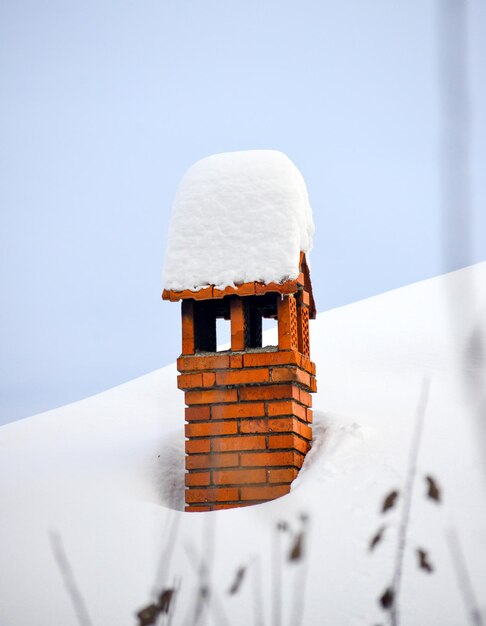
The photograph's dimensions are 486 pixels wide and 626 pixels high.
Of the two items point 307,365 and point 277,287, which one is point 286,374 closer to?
point 307,365

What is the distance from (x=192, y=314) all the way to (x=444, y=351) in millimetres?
2836

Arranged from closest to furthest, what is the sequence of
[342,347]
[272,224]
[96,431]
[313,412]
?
[272,224] → [313,412] → [96,431] → [342,347]

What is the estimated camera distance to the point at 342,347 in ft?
27.7

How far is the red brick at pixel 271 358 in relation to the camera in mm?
5148

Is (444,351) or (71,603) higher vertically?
(444,351)

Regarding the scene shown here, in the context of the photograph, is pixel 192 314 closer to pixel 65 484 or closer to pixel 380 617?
pixel 65 484

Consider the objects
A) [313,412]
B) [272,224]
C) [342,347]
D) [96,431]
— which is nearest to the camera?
[272,224]

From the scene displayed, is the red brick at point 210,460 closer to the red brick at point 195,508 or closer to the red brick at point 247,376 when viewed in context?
the red brick at point 195,508

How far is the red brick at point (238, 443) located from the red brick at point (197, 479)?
0.17 meters

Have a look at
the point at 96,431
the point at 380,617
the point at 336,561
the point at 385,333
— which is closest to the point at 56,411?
the point at 96,431

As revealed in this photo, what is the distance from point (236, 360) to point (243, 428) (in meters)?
0.41

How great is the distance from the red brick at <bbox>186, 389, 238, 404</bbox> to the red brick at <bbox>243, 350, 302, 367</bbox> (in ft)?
0.65

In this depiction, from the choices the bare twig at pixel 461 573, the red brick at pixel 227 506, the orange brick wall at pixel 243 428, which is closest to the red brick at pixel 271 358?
the orange brick wall at pixel 243 428

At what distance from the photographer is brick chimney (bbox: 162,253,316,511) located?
16.6 ft
